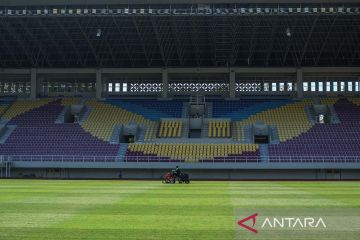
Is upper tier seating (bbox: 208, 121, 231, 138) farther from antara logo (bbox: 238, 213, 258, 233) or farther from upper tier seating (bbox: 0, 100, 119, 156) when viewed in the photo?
antara logo (bbox: 238, 213, 258, 233)

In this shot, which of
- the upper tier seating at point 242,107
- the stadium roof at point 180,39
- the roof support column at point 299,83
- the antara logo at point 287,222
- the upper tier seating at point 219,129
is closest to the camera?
the antara logo at point 287,222

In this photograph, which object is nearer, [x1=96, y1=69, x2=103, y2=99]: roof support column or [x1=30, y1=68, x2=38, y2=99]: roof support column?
[x1=96, y1=69, x2=103, y2=99]: roof support column

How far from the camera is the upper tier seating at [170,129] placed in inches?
2181

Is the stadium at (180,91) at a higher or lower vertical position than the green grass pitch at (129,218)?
higher

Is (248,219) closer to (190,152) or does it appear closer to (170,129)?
(190,152)

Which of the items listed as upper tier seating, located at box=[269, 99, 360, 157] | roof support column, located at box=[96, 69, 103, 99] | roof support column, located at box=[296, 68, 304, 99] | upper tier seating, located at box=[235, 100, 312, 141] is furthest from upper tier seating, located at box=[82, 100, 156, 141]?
roof support column, located at box=[296, 68, 304, 99]

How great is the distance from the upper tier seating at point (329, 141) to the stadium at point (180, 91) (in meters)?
0.11

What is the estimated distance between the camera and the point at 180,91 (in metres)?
62.4

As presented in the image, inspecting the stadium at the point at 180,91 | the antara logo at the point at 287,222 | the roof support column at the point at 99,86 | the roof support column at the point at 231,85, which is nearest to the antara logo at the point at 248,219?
the antara logo at the point at 287,222

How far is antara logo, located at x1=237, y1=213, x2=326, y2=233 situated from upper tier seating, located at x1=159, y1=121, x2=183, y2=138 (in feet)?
134

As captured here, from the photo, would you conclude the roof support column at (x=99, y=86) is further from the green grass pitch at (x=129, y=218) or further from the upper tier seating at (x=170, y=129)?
the green grass pitch at (x=129, y=218)

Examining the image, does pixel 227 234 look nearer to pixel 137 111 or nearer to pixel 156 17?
pixel 156 17

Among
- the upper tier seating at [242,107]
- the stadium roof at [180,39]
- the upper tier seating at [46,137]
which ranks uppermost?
the stadium roof at [180,39]

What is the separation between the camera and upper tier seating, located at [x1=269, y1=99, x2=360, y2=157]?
167 feet
